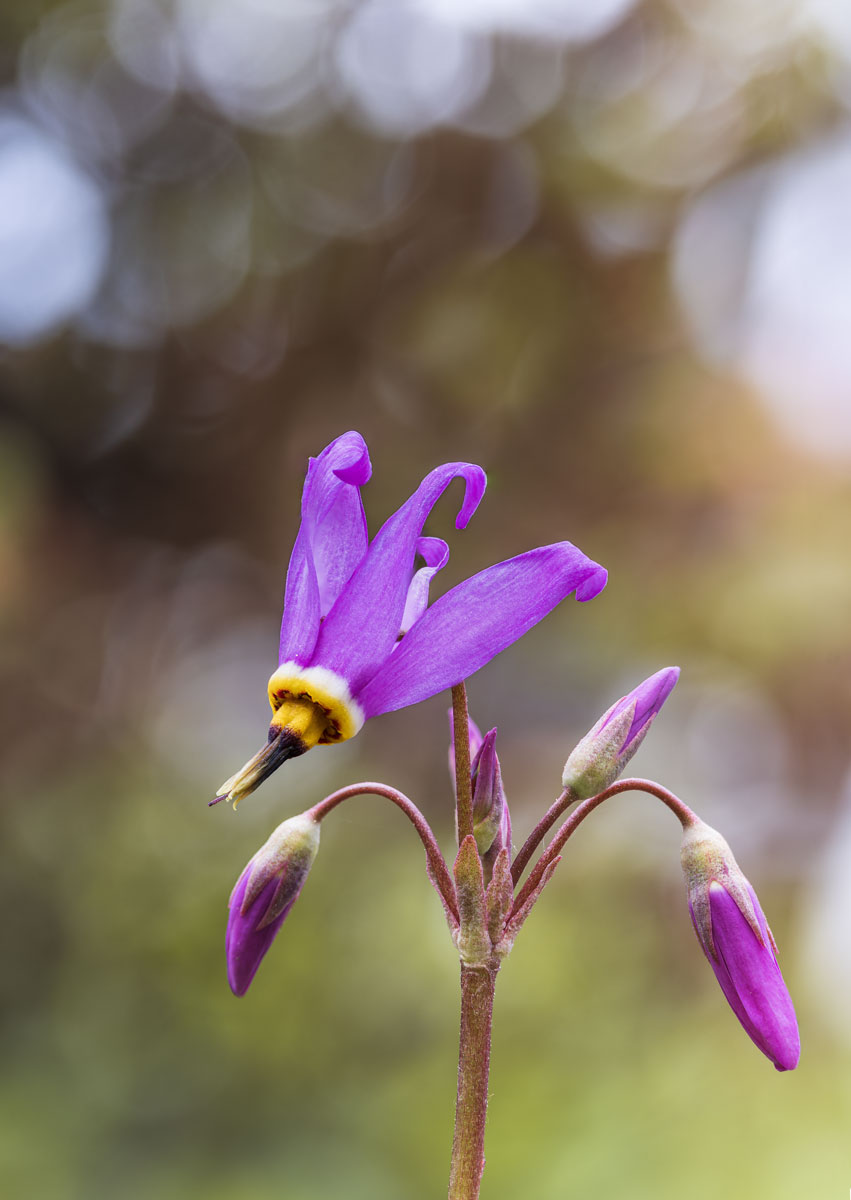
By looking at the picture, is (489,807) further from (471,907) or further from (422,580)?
(422,580)

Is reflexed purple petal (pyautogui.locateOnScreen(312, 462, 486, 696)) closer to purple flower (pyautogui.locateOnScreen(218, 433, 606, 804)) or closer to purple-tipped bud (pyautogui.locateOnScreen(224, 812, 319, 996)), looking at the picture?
purple flower (pyautogui.locateOnScreen(218, 433, 606, 804))

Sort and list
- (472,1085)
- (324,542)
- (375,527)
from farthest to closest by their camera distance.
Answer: (375,527)
(324,542)
(472,1085)

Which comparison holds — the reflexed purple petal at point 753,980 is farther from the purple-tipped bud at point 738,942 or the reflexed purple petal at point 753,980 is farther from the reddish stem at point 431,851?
the reddish stem at point 431,851

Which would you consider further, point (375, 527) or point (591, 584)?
point (375, 527)

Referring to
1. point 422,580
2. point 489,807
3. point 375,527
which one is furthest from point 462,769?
point 375,527

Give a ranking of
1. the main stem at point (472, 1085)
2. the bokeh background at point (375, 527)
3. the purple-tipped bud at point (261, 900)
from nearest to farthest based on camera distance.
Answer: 1. the main stem at point (472, 1085)
2. the purple-tipped bud at point (261, 900)
3. the bokeh background at point (375, 527)

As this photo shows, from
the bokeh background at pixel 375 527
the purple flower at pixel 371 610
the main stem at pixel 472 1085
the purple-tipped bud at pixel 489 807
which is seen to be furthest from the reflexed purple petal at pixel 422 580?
the bokeh background at pixel 375 527

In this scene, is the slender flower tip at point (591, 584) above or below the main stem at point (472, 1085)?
above
